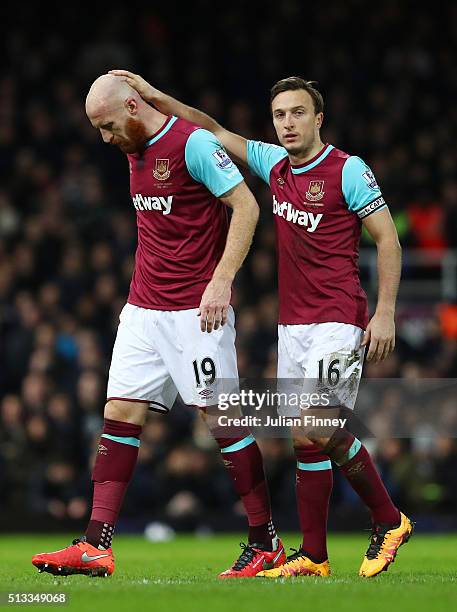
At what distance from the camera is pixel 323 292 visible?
280 inches

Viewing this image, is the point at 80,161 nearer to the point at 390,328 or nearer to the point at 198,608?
the point at 390,328

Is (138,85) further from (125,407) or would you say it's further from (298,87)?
(125,407)

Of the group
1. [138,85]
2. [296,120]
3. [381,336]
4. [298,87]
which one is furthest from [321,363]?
[138,85]

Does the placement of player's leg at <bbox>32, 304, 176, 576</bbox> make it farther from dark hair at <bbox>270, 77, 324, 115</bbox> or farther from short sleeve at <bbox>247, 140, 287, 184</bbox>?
dark hair at <bbox>270, 77, 324, 115</bbox>

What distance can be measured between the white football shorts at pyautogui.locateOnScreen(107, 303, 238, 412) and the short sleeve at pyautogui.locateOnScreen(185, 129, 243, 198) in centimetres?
64

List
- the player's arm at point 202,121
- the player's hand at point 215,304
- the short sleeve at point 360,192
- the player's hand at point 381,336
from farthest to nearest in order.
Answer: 1. the player's arm at point 202,121
2. the short sleeve at point 360,192
3. the player's hand at point 381,336
4. the player's hand at point 215,304

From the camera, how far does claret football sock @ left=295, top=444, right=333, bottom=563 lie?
7.14 meters

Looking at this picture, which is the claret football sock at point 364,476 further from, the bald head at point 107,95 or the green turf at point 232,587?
the bald head at point 107,95

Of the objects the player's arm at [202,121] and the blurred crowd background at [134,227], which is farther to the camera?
the blurred crowd background at [134,227]

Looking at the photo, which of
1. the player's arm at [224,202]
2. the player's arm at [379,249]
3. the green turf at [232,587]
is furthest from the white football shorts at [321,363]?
the green turf at [232,587]

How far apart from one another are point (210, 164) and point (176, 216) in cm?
35

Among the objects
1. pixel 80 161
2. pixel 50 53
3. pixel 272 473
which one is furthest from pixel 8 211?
pixel 272 473

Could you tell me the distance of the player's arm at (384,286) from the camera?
6.91 meters

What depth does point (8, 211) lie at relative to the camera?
1568cm
